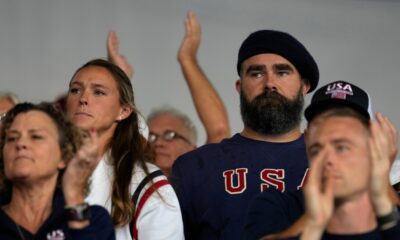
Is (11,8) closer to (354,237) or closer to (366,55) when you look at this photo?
(366,55)

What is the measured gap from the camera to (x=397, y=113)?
22.0ft

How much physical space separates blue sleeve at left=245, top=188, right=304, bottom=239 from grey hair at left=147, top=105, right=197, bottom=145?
6.77ft

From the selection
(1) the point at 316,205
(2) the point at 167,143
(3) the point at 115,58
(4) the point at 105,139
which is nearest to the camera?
(1) the point at 316,205

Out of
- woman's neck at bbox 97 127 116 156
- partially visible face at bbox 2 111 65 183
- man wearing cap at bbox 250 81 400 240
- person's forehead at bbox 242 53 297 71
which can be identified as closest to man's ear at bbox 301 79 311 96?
person's forehead at bbox 242 53 297 71

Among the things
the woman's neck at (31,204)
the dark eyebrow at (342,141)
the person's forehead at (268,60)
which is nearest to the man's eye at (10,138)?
the woman's neck at (31,204)

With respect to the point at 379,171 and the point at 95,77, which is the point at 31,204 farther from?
the point at 379,171

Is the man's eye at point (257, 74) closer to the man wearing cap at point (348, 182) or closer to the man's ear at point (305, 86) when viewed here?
the man's ear at point (305, 86)

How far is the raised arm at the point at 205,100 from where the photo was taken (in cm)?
526

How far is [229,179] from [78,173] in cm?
98

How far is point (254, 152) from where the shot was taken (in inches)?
181

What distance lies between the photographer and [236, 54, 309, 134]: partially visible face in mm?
4680

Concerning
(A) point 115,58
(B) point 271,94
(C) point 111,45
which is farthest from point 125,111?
(C) point 111,45

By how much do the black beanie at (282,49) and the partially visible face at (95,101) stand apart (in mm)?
561

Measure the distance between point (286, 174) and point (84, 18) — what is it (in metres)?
2.25
